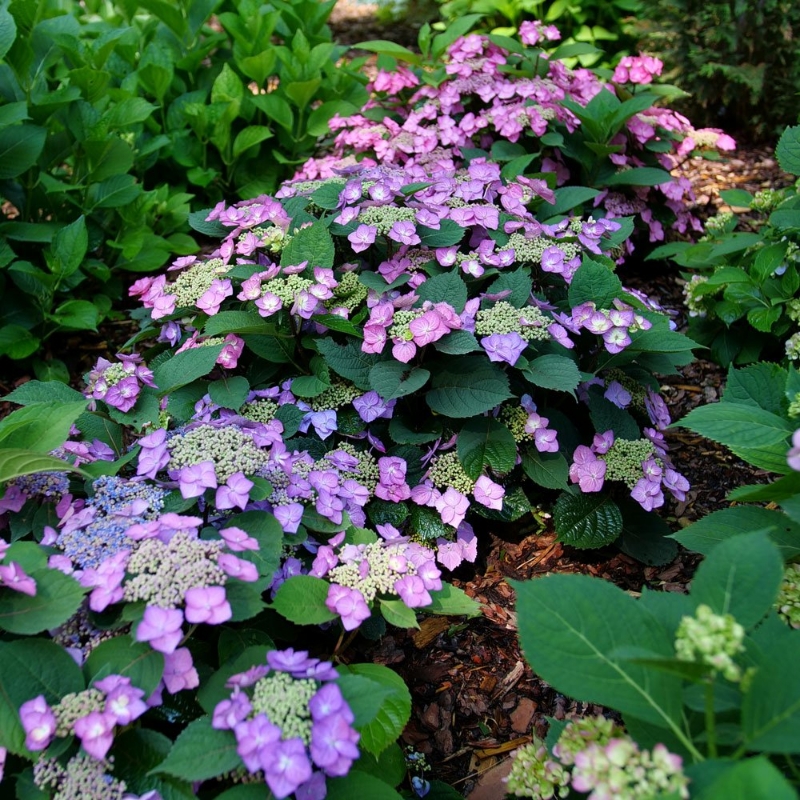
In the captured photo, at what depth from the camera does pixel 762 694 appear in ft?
3.57

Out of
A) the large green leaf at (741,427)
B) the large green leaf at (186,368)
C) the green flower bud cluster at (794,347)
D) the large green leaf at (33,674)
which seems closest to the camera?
the large green leaf at (33,674)

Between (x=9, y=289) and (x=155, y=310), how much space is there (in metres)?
1.10

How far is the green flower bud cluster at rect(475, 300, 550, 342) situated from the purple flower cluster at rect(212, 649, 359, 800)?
95 centimetres

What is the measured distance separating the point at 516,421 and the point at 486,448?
0.13 m

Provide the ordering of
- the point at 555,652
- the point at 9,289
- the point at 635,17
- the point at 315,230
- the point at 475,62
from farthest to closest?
the point at 635,17, the point at 475,62, the point at 9,289, the point at 315,230, the point at 555,652

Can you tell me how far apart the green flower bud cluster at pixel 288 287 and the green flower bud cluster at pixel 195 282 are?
10.3 inches

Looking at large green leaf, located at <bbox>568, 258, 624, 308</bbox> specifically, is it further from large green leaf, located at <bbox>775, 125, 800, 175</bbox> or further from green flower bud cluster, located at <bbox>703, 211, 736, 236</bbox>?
green flower bud cluster, located at <bbox>703, 211, 736, 236</bbox>

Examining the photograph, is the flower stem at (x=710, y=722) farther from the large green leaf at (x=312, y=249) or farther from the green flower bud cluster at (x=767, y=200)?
the green flower bud cluster at (x=767, y=200)

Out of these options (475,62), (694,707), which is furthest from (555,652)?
(475,62)

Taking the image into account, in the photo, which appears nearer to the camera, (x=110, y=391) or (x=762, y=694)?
(x=762, y=694)

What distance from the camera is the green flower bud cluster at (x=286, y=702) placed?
1257 millimetres

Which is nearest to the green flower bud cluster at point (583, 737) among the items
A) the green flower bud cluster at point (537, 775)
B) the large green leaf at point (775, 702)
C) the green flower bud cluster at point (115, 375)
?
the green flower bud cluster at point (537, 775)

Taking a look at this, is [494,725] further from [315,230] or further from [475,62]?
[475,62]

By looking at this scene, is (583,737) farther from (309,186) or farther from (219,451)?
(309,186)
